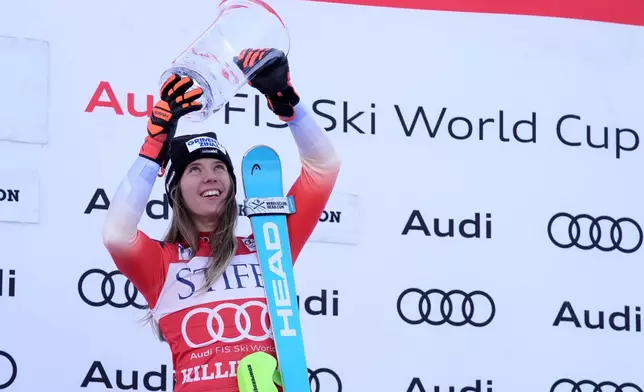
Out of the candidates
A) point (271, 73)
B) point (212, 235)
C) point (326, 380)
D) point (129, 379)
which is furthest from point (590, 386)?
point (271, 73)

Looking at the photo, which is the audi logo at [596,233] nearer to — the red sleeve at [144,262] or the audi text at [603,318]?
the audi text at [603,318]

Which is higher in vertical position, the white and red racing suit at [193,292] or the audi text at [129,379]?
the white and red racing suit at [193,292]

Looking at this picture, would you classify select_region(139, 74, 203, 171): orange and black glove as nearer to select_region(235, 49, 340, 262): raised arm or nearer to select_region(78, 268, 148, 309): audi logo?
select_region(235, 49, 340, 262): raised arm

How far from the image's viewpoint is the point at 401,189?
3914mm

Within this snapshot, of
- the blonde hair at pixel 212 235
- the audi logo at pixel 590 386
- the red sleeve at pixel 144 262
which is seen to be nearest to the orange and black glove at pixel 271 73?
the blonde hair at pixel 212 235

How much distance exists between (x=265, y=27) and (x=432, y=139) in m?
1.02

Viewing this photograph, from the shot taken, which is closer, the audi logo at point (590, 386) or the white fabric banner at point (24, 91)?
the white fabric banner at point (24, 91)

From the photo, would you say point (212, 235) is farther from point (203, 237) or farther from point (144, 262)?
point (144, 262)

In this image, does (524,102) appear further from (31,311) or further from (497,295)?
(31,311)

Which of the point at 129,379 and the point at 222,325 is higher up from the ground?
the point at 222,325

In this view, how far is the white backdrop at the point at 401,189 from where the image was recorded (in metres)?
3.59

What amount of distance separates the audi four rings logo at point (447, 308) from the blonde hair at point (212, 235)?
111cm

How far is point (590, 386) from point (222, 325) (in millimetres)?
1681

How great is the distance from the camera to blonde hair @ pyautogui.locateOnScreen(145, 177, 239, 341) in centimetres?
279
